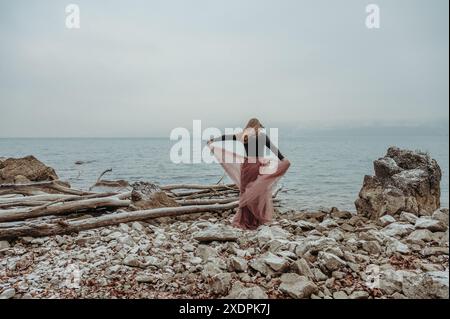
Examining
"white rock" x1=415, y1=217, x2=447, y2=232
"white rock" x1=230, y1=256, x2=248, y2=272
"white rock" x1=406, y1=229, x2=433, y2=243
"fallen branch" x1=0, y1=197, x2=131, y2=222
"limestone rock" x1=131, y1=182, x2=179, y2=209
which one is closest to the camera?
"white rock" x1=230, y1=256, x2=248, y2=272

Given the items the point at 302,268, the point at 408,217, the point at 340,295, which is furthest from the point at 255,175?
the point at 408,217

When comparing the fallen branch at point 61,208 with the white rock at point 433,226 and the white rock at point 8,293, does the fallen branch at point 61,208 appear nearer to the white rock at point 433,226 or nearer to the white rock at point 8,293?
the white rock at point 8,293

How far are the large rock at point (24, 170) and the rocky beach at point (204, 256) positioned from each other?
516 cm

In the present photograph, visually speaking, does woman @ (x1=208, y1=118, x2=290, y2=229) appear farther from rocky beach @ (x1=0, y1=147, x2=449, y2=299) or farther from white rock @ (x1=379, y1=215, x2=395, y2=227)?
white rock @ (x1=379, y1=215, x2=395, y2=227)

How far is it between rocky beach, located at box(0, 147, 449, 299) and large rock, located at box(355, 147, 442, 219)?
0.06 metres

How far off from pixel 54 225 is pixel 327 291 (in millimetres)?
3943

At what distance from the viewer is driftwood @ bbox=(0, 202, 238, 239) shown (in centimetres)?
482

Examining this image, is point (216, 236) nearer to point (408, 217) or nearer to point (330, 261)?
point (330, 261)

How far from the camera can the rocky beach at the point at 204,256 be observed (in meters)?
3.46

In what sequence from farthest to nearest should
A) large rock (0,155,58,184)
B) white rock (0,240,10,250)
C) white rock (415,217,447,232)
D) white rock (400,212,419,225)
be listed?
1. large rock (0,155,58,184)
2. white rock (400,212,419,225)
3. white rock (415,217,447,232)
4. white rock (0,240,10,250)

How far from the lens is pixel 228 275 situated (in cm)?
356

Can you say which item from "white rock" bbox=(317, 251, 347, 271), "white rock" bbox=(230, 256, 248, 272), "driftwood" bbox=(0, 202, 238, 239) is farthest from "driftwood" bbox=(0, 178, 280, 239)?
"white rock" bbox=(317, 251, 347, 271)

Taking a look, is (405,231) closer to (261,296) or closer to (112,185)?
(261,296)
